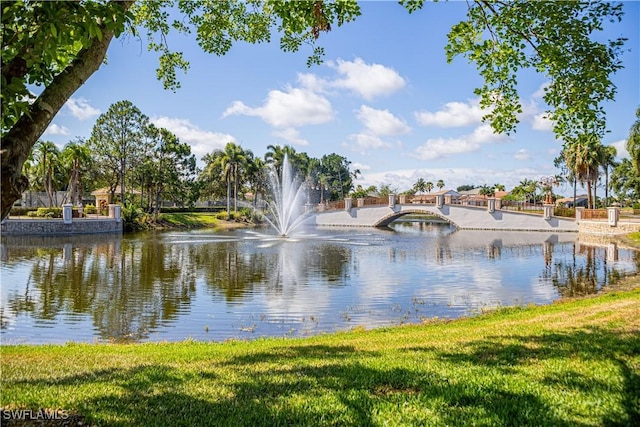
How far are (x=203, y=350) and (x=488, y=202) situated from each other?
50.9 meters

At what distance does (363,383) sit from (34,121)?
13.2 feet

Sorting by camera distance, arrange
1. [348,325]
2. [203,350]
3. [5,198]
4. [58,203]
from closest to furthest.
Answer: [5,198] → [203,350] → [348,325] → [58,203]

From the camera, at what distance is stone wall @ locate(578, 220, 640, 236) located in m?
A: 39.5

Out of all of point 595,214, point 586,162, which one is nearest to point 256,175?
point 586,162

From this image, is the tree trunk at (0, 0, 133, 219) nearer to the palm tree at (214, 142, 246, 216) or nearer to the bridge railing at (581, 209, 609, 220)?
the bridge railing at (581, 209, 609, 220)

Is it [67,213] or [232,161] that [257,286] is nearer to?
[67,213]

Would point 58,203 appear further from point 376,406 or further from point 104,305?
point 376,406

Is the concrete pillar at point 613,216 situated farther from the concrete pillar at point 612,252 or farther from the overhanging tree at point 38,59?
the overhanging tree at point 38,59

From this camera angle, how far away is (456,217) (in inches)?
2228

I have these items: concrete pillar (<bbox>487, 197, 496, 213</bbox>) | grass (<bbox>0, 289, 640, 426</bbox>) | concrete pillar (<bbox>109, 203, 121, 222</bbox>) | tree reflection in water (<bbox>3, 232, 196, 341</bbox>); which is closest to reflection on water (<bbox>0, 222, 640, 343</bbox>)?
tree reflection in water (<bbox>3, 232, 196, 341</bbox>)

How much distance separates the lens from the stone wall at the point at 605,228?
129 feet

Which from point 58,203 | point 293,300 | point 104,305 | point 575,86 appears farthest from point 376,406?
point 58,203

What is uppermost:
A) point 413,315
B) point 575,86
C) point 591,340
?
point 575,86

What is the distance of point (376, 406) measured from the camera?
4.20 m
